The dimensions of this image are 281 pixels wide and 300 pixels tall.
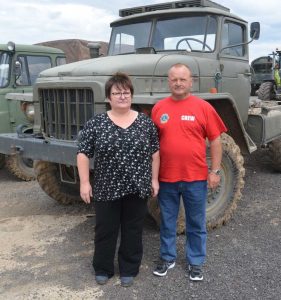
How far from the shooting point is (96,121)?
3172mm

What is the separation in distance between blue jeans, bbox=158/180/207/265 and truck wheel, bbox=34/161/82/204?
1.72m

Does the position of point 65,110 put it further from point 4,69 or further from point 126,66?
point 4,69

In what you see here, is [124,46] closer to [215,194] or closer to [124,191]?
[215,194]

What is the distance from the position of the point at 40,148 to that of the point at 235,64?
276 cm

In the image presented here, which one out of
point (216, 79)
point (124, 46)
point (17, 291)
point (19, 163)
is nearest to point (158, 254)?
point (17, 291)

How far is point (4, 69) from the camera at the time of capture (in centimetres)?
731

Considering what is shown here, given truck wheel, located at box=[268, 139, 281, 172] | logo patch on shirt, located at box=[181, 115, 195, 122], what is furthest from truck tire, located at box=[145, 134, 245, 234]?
truck wheel, located at box=[268, 139, 281, 172]

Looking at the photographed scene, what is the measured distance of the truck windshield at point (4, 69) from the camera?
7270 millimetres

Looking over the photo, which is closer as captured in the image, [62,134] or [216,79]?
[62,134]

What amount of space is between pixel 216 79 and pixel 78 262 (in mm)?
2705

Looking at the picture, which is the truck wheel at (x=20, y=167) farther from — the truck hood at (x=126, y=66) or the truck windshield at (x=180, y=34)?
the truck windshield at (x=180, y=34)

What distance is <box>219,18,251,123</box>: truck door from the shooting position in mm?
5297

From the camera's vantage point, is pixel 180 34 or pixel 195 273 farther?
pixel 180 34

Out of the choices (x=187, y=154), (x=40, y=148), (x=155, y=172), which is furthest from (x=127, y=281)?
(x=40, y=148)
